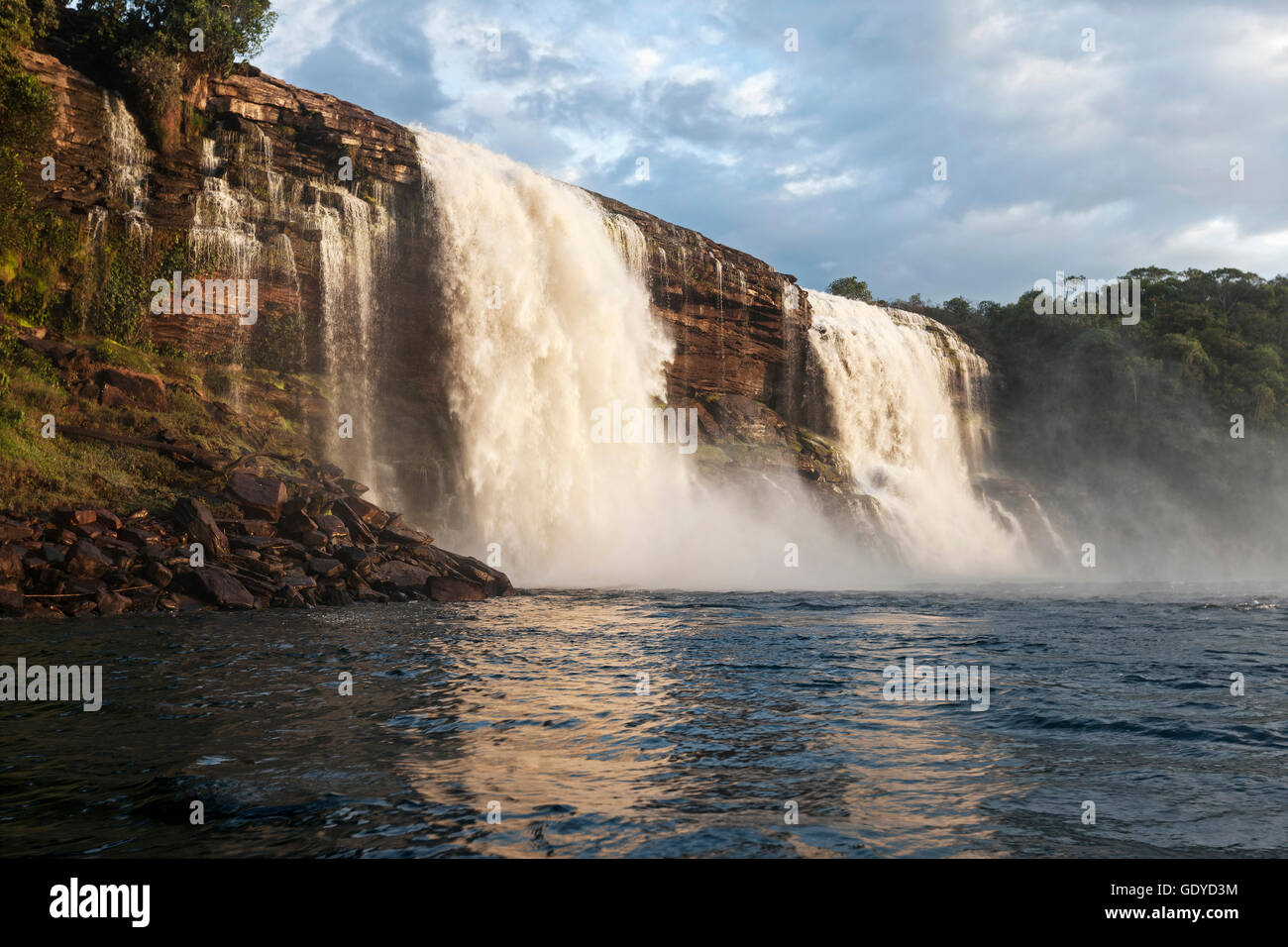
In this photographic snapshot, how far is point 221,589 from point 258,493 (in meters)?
4.02

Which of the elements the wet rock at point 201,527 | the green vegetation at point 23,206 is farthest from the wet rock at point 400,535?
the green vegetation at point 23,206

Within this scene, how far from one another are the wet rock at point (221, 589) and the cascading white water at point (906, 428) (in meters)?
31.8

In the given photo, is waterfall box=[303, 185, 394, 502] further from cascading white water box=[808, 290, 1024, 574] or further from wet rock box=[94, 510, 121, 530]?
cascading white water box=[808, 290, 1024, 574]

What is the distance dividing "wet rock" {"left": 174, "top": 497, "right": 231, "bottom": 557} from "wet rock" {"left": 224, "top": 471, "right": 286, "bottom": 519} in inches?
62.3

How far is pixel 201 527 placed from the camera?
18.1 m

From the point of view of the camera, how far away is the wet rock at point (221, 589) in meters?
16.6

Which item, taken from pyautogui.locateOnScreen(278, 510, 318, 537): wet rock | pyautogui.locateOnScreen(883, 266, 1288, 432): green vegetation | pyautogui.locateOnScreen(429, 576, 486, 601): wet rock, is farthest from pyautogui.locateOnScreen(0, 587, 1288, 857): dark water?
pyautogui.locateOnScreen(883, 266, 1288, 432): green vegetation

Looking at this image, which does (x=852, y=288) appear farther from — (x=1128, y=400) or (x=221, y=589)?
(x=221, y=589)

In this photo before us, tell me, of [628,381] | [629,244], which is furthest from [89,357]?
[629,244]

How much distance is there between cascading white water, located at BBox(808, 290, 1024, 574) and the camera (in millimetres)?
44531

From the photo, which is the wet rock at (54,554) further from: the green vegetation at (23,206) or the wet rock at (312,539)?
the green vegetation at (23,206)

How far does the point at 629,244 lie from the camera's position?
37.2m

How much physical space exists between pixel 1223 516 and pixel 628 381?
146ft

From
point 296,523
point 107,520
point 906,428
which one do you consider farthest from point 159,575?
point 906,428
